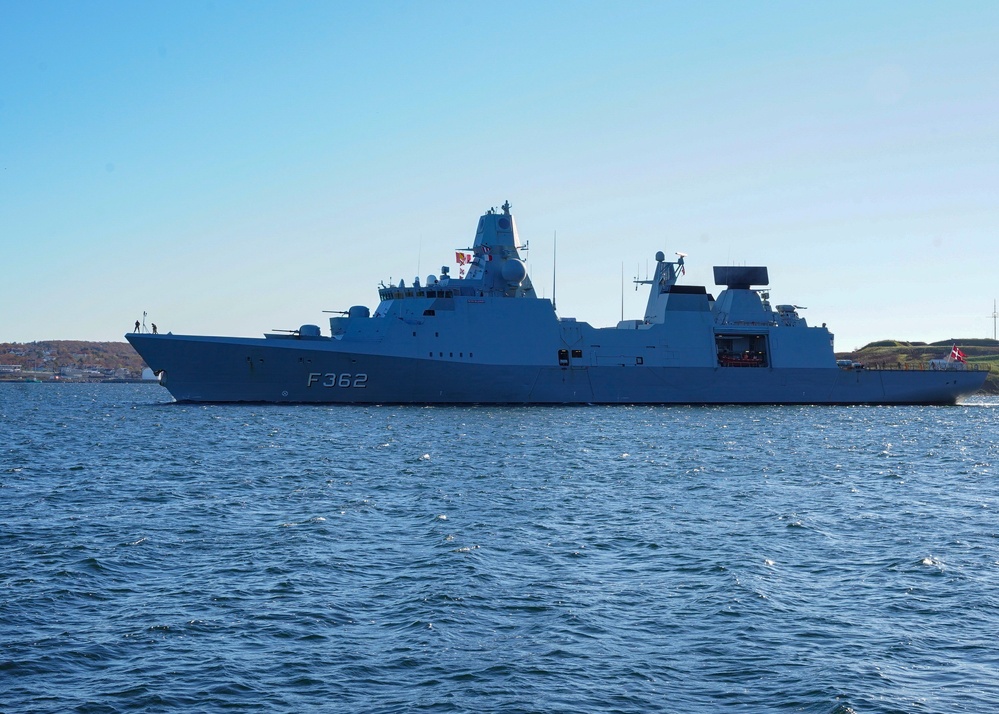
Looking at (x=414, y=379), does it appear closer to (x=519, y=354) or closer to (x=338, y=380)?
(x=338, y=380)

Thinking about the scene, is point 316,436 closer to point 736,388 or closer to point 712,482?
point 712,482

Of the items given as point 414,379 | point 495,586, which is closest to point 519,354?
point 414,379

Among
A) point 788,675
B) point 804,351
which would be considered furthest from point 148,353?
point 788,675

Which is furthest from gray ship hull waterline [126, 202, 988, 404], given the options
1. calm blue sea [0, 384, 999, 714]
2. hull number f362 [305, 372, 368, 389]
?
calm blue sea [0, 384, 999, 714]

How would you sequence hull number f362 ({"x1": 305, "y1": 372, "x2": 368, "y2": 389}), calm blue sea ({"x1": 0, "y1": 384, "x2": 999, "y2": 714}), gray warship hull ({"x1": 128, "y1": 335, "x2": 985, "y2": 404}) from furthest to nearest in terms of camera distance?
hull number f362 ({"x1": 305, "y1": 372, "x2": 368, "y2": 389}) → gray warship hull ({"x1": 128, "y1": 335, "x2": 985, "y2": 404}) → calm blue sea ({"x1": 0, "y1": 384, "x2": 999, "y2": 714})

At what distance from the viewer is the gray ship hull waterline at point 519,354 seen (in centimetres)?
3719

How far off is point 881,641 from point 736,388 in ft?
123

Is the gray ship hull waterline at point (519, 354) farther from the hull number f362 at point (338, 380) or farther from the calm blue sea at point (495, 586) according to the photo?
the calm blue sea at point (495, 586)

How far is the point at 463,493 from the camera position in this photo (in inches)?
650

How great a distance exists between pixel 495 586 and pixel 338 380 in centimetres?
2854

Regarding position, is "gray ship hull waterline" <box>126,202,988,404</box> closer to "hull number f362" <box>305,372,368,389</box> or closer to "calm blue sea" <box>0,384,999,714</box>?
"hull number f362" <box>305,372,368,389</box>

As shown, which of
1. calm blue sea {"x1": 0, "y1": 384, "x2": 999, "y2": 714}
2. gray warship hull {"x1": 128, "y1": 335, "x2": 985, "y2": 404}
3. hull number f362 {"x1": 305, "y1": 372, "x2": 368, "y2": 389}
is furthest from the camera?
hull number f362 {"x1": 305, "y1": 372, "x2": 368, "y2": 389}

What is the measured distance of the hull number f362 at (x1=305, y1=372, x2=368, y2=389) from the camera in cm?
3744

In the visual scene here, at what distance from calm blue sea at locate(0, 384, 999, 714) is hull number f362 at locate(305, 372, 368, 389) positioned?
1581 centimetres
